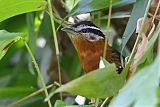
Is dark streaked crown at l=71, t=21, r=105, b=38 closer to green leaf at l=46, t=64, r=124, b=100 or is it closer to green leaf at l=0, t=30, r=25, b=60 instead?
green leaf at l=0, t=30, r=25, b=60

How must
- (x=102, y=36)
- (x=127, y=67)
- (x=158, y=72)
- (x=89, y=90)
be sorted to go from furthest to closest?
1. (x=102, y=36)
2. (x=127, y=67)
3. (x=89, y=90)
4. (x=158, y=72)

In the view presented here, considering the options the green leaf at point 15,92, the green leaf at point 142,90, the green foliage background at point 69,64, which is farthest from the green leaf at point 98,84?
the green leaf at point 15,92

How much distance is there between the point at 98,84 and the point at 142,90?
0.26 metres

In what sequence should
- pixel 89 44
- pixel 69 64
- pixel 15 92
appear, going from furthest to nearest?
pixel 69 64, pixel 15 92, pixel 89 44

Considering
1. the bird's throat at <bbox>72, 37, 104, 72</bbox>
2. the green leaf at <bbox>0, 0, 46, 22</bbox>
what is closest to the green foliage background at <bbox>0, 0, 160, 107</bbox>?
the green leaf at <bbox>0, 0, 46, 22</bbox>

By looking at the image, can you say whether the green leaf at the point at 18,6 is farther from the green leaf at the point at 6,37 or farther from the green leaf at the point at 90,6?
the green leaf at the point at 90,6

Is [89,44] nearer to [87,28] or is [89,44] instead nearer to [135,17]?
[87,28]

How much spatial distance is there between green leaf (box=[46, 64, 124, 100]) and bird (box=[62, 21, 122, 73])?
3.08 feet

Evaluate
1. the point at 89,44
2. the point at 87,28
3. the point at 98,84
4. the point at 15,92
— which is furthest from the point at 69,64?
the point at 98,84

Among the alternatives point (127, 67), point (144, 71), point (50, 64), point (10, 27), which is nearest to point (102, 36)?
point (50, 64)

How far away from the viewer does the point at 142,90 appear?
87 centimetres

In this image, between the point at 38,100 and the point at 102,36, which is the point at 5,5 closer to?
the point at 102,36

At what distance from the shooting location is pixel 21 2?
156 centimetres

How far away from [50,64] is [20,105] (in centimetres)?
35
